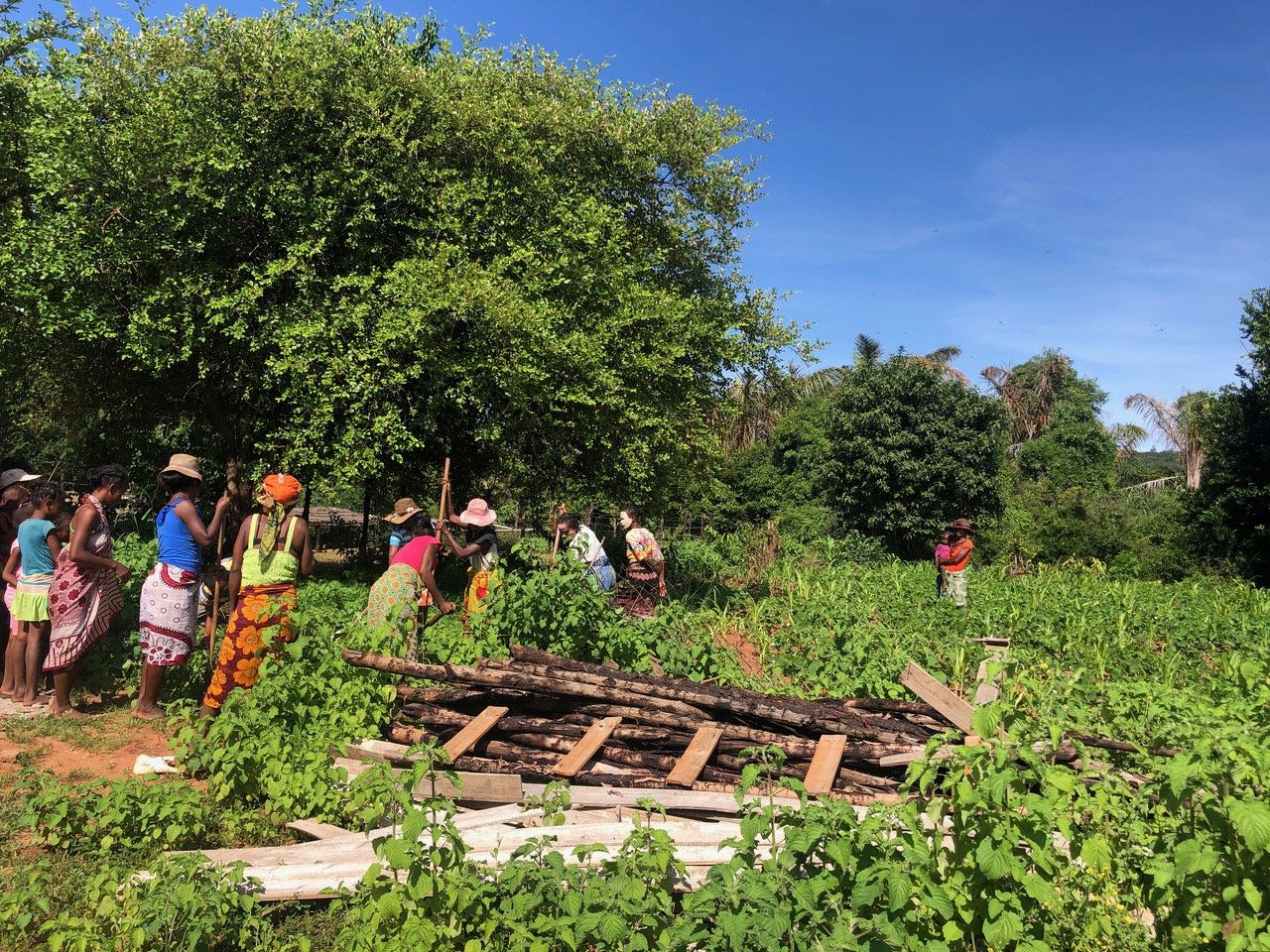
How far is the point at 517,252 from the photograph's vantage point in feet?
34.9

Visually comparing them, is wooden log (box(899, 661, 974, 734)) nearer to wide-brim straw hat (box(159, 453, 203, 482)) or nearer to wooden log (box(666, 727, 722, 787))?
wooden log (box(666, 727, 722, 787))

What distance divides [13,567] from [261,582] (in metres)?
2.37

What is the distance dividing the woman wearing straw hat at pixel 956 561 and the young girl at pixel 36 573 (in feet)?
31.4

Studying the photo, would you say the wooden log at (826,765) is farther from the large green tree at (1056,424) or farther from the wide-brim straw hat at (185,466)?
the large green tree at (1056,424)

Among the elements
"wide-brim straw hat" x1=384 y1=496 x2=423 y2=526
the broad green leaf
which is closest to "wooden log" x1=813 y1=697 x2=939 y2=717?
the broad green leaf

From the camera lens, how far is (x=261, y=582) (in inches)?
215

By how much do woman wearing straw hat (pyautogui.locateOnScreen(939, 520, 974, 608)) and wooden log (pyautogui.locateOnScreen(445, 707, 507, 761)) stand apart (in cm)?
751

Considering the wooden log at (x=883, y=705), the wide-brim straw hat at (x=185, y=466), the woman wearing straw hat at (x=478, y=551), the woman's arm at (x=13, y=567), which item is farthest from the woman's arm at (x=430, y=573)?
the woman's arm at (x=13, y=567)

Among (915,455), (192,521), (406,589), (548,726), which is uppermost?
(915,455)

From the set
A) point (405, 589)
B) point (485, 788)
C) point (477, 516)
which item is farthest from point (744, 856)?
point (477, 516)

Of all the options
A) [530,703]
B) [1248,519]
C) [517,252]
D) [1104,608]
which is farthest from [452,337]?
[1248,519]

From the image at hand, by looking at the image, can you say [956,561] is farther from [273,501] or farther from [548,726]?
[273,501]

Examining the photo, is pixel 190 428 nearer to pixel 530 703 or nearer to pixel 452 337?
pixel 452 337

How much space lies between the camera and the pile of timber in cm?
466
